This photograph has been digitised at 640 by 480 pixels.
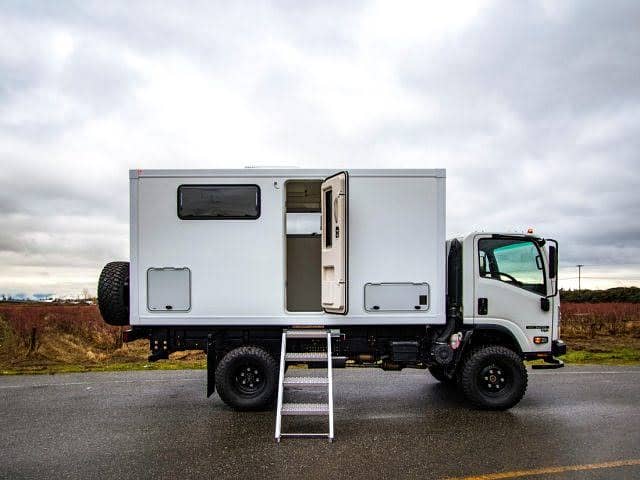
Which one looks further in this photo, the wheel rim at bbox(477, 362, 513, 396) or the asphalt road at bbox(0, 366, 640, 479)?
the wheel rim at bbox(477, 362, 513, 396)

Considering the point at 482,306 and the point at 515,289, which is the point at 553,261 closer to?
the point at 515,289

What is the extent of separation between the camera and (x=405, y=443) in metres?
6.11

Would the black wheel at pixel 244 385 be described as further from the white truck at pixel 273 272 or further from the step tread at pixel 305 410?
the step tread at pixel 305 410

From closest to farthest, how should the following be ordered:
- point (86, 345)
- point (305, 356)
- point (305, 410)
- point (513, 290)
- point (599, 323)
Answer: point (305, 410) < point (305, 356) < point (513, 290) < point (86, 345) < point (599, 323)

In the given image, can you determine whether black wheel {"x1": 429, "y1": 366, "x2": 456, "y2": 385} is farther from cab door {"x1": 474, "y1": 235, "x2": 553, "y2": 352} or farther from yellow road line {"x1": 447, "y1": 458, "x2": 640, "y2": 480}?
yellow road line {"x1": 447, "y1": 458, "x2": 640, "y2": 480}

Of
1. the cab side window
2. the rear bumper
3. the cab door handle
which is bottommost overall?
the rear bumper

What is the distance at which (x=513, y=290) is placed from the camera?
7867 mm

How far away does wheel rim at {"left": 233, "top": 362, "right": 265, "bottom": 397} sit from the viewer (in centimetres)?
754

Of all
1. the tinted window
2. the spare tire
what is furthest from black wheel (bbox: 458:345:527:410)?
the spare tire

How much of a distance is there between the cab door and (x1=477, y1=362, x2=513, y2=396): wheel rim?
0.52m

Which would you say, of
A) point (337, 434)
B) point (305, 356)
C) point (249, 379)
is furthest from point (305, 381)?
point (249, 379)

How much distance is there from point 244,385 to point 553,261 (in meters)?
4.58

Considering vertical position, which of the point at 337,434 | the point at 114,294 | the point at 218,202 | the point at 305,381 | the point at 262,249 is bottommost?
the point at 337,434

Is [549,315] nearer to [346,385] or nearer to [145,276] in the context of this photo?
[346,385]
